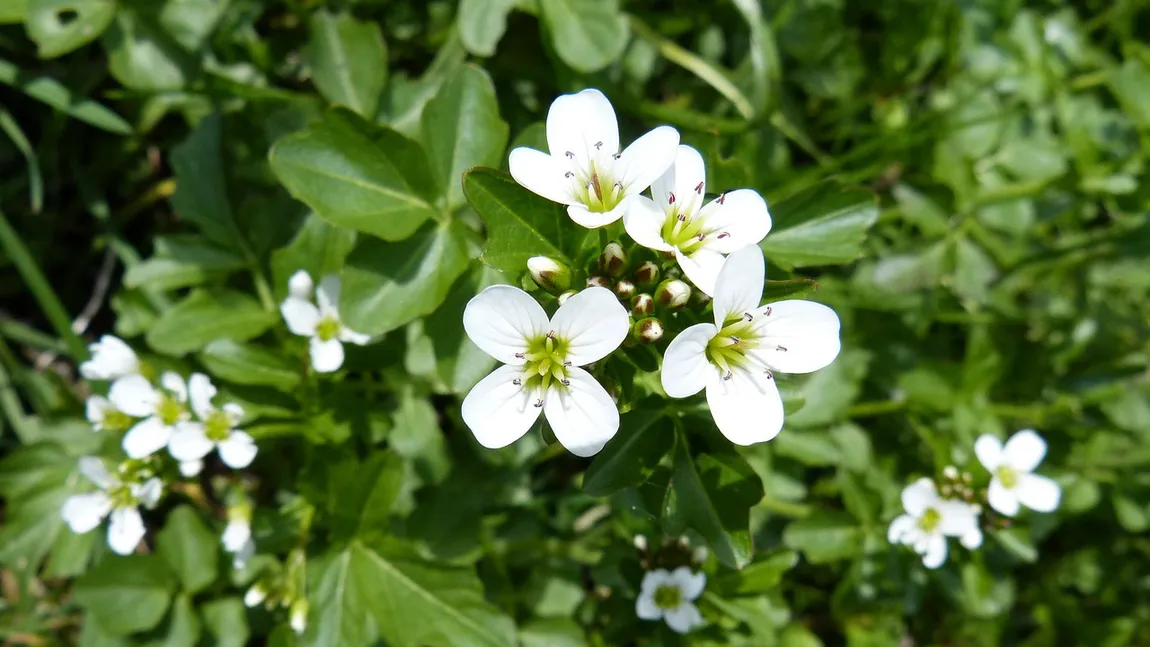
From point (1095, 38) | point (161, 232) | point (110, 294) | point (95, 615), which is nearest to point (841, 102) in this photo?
point (1095, 38)

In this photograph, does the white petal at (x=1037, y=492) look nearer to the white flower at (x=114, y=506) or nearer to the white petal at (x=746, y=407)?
the white petal at (x=746, y=407)

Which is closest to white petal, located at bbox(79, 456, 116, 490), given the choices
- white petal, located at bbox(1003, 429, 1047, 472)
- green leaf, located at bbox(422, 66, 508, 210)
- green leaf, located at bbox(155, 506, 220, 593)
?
green leaf, located at bbox(155, 506, 220, 593)

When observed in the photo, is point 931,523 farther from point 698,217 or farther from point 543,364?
point 543,364

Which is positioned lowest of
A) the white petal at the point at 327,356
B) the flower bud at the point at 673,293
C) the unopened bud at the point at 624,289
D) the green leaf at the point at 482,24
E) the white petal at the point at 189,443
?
the white petal at the point at 189,443

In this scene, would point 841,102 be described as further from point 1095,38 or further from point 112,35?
point 112,35

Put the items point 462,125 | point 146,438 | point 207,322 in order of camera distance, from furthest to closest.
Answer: point 207,322 → point 146,438 → point 462,125

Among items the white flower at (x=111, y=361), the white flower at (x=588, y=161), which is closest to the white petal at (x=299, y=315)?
the white flower at (x=111, y=361)

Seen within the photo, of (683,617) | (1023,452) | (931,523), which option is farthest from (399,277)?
(1023,452)

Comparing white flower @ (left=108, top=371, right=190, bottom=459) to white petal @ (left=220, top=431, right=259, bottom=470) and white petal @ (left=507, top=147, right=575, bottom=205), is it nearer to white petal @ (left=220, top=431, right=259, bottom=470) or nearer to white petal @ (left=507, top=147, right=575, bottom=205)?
white petal @ (left=220, top=431, right=259, bottom=470)
